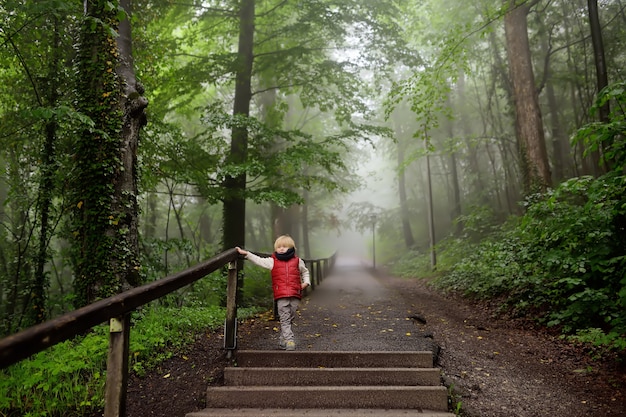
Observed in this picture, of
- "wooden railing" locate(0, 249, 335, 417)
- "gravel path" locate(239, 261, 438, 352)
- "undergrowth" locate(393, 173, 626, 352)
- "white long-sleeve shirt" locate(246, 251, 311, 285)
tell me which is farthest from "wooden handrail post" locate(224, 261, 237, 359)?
"undergrowth" locate(393, 173, 626, 352)

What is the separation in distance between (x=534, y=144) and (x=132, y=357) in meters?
11.1

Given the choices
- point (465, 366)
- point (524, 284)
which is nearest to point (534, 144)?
point (524, 284)

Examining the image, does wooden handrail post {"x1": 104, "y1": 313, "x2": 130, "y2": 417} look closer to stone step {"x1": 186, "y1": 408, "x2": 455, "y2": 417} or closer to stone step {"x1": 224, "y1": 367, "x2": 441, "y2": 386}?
stone step {"x1": 186, "y1": 408, "x2": 455, "y2": 417}

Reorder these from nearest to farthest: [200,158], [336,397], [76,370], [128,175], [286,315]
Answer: [336,397] → [76,370] → [286,315] → [128,175] → [200,158]

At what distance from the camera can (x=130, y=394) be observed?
350 cm

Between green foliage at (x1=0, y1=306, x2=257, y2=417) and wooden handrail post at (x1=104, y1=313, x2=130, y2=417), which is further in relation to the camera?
green foliage at (x1=0, y1=306, x2=257, y2=417)

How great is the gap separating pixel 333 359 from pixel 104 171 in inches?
157

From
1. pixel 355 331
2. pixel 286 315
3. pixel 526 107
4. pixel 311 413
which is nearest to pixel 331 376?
pixel 311 413

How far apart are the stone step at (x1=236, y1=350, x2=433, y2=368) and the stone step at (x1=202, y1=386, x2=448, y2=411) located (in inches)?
24.4

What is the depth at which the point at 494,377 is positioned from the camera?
4.18 m

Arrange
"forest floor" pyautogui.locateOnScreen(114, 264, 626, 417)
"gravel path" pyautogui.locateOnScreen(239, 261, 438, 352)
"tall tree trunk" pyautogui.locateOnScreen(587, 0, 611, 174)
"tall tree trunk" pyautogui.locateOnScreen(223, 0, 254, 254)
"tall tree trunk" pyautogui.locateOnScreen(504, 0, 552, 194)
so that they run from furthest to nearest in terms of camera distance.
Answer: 1. "tall tree trunk" pyautogui.locateOnScreen(504, 0, 552, 194)
2. "tall tree trunk" pyautogui.locateOnScreen(223, 0, 254, 254)
3. "tall tree trunk" pyautogui.locateOnScreen(587, 0, 611, 174)
4. "gravel path" pyautogui.locateOnScreen(239, 261, 438, 352)
5. "forest floor" pyautogui.locateOnScreen(114, 264, 626, 417)

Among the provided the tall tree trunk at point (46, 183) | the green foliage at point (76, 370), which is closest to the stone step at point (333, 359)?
the green foliage at point (76, 370)

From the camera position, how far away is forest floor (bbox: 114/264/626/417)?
3.48 m

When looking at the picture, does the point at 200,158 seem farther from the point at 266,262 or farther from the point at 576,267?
the point at 576,267
